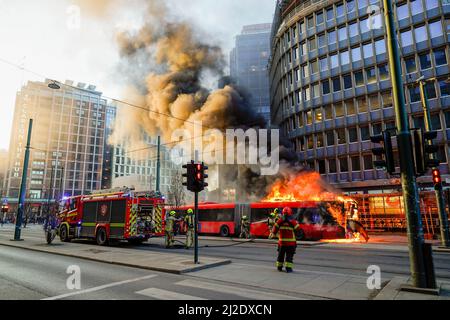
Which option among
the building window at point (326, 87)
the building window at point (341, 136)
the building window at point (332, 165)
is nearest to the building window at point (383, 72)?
the building window at point (326, 87)

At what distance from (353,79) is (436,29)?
312 inches

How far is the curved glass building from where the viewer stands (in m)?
27.5

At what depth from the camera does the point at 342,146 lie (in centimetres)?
3166

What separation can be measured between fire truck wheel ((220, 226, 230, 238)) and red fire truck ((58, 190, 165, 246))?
773cm

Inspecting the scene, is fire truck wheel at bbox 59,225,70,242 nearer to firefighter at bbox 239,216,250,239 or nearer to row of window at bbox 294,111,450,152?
firefighter at bbox 239,216,250,239

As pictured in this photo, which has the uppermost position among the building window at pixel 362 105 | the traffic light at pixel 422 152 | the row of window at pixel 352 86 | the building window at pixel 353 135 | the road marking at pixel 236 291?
the row of window at pixel 352 86

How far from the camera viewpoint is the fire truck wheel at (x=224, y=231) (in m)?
22.5

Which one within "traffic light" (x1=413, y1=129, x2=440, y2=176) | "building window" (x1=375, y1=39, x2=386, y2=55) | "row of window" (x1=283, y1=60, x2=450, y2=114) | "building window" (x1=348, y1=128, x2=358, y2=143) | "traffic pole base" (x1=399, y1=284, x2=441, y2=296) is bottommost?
"traffic pole base" (x1=399, y1=284, x2=441, y2=296)

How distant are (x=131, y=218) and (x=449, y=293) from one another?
1242 centimetres

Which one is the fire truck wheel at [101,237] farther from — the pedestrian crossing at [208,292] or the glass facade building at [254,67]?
the glass facade building at [254,67]

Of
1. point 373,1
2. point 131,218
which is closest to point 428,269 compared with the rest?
point 131,218

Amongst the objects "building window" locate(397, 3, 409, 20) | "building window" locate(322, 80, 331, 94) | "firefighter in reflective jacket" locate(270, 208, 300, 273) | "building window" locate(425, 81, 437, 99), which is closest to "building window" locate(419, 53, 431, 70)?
"building window" locate(425, 81, 437, 99)

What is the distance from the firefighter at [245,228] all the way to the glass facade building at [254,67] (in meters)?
47.6

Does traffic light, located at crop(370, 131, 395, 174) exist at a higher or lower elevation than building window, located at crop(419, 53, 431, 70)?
lower
